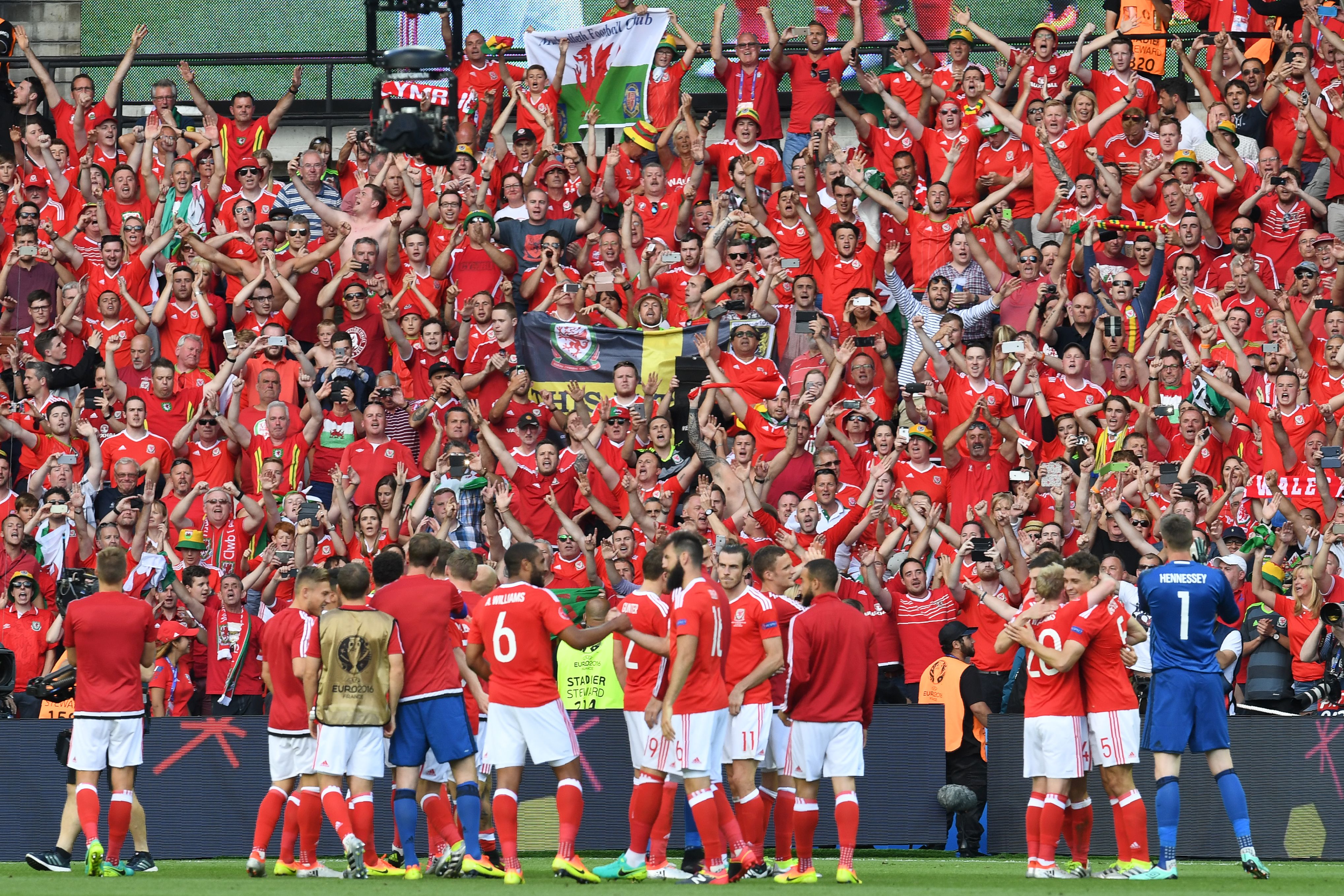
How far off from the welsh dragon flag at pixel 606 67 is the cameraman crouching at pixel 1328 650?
10.4 meters

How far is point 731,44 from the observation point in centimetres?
2219

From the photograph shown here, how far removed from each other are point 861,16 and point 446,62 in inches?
394

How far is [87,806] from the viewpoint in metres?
11.5

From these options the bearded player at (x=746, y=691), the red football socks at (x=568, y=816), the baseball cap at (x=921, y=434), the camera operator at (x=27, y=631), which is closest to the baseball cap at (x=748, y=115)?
the baseball cap at (x=921, y=434)

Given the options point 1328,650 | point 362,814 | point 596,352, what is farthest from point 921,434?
point 362,814

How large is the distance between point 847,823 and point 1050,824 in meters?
1.27

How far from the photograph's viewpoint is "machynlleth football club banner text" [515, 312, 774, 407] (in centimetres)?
1834

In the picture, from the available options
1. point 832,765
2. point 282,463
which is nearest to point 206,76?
point 282,463

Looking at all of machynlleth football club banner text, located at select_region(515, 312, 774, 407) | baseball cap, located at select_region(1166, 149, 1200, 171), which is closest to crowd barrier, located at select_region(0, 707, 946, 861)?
machynlleth football club banner text, located at select_region(515, 312, 774, 407)

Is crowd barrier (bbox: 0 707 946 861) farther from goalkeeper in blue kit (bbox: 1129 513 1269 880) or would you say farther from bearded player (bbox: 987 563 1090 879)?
goalkeeper in blue kit (bbox: 1129 513 1269 880)

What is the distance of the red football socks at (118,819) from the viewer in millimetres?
11555

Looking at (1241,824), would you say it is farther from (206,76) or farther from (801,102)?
(206,76)

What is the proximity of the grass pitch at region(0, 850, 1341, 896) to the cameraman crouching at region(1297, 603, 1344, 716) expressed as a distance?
183 centimetres

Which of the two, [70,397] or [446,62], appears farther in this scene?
[70,397]
